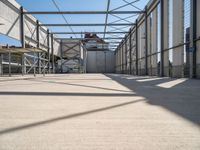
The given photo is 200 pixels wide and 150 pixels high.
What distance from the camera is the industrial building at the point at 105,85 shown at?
317 cm

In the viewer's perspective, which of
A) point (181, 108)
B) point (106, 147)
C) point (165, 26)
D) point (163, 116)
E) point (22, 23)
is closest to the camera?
point (106, 147)

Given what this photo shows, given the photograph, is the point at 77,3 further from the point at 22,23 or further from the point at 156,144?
the point at 156,144

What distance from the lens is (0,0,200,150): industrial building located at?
3.17 meters

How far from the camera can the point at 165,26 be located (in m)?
21.7

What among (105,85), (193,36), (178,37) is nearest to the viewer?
(105,85)

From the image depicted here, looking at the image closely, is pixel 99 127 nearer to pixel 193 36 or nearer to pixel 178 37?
pixel 193 36

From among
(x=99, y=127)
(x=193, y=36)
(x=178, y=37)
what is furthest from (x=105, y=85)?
(x=178, y=37)

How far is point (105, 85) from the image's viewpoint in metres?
11.3

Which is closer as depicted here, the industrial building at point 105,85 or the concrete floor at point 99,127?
the concrete floor at point 99,127

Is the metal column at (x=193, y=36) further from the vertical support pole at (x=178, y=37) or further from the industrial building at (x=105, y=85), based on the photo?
the vertical support pole at (x=178, y=37)

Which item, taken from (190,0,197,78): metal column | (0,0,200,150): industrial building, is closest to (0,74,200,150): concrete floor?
(0,0,200,150): industrial building

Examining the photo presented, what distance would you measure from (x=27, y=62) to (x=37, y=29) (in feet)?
15.4

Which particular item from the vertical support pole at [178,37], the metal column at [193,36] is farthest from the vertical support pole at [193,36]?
the vertical support pole at [178,37]

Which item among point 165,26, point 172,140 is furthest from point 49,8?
point 172,140
